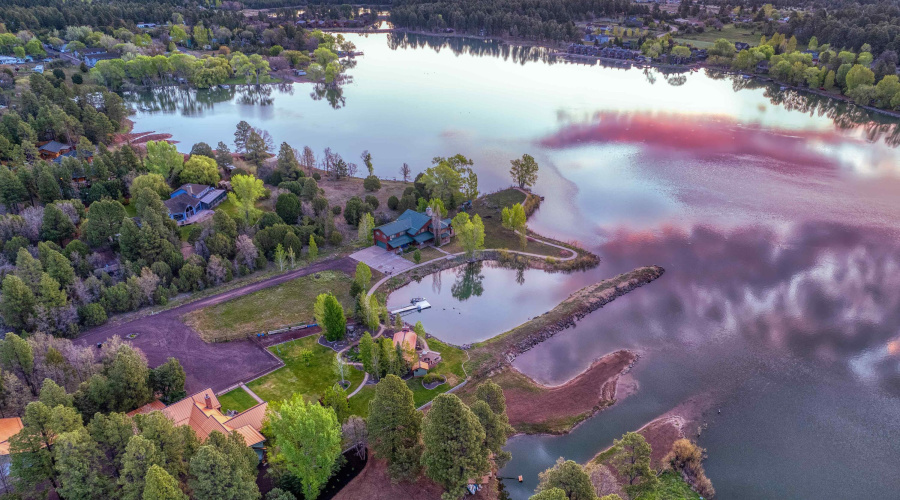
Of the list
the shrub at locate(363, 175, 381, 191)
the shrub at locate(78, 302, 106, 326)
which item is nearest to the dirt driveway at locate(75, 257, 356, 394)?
the shrub at locate(78, 302, 106, 326)

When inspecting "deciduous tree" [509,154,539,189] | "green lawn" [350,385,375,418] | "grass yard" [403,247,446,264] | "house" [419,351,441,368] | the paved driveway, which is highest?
"deciduous tree" [509,154,539,189]

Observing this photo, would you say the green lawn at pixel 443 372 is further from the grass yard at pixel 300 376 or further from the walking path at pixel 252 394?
the walking path at pixel 252 394

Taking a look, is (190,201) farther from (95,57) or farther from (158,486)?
(95,57)

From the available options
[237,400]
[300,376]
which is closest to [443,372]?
[300,376]

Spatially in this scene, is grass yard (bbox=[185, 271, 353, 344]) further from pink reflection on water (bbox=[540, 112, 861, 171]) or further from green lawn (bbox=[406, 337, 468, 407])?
pink reflection on water (bbox=[540, 112, 861, 171])

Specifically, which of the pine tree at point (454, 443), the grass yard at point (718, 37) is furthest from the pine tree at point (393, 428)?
the grass yard at point (718, 37)

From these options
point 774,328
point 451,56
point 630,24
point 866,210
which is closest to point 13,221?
point 774,328

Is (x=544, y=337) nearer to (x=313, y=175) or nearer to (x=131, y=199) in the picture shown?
(x=313, y=175)
